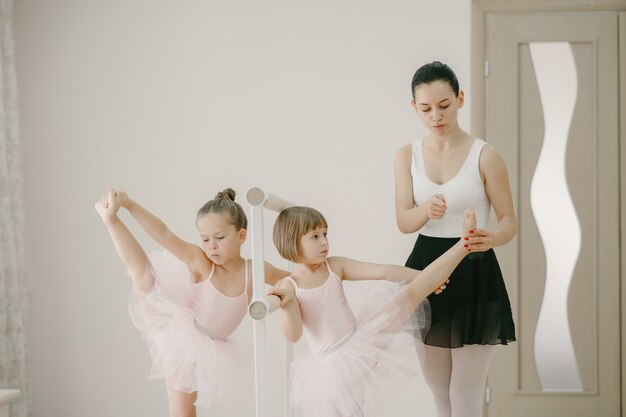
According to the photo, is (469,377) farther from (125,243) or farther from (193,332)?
(125,243)

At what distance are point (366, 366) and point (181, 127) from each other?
6.46ft

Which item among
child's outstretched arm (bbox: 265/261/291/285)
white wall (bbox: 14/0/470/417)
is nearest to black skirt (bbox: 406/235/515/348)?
child's outstretched arm (bbox: 265/261/291/285)

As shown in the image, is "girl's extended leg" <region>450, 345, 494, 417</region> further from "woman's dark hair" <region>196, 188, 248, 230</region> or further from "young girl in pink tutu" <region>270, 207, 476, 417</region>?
"woman's dark hair" <region>196, 188, 248, 230</region>

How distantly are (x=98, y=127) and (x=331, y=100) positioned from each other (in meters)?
1.06

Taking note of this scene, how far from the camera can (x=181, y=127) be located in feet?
10.7

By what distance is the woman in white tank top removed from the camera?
177 centimetres

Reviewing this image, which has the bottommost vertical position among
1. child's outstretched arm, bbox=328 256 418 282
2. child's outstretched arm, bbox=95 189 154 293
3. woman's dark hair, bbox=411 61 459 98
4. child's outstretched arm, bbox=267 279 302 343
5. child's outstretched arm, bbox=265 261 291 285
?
child's outstretched arm, bbox=267 279 302 343

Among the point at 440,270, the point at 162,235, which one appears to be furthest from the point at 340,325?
the point at 162,235

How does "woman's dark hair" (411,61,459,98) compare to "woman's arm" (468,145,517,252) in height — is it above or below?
above

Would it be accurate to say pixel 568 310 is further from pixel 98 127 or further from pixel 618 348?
pixel 98 127

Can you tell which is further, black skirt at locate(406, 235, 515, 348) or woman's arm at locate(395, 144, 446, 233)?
black skirt at locate(406, 235, 515, 348)

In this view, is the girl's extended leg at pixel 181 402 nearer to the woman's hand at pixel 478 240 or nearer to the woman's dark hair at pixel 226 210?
the woman's dark hair at pixel 226 210

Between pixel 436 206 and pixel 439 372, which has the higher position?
pixel 436 206

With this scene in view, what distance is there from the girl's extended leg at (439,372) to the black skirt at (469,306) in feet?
0.16
